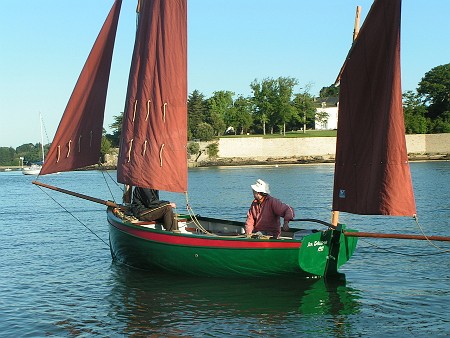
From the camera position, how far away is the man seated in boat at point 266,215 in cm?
1429

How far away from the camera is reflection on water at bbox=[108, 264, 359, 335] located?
472 inches

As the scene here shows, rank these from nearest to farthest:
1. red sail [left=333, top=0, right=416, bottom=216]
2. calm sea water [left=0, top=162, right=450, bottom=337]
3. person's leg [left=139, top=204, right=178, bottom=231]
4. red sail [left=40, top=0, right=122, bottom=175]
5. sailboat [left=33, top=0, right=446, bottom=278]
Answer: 1. calm sea water [left=0, top=162, right=450, bottom=337]
2. red sail [left=333, top=0, right=416, bottom=216]
3. sailboat [left=33, top=0, right=446, bottom=278]
4. person's leg [left=139, top=204, right=178, bottom=231]
5. red sail [left=40, top=0, right=122, bottom=175]

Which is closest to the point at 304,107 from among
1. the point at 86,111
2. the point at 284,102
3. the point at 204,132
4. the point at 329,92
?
the point at 284,102

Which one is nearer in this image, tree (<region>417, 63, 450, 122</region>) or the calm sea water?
the calm sea water

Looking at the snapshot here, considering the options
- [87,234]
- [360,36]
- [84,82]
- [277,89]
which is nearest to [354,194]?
[360,36]

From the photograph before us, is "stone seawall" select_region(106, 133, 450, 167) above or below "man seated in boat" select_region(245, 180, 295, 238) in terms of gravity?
above

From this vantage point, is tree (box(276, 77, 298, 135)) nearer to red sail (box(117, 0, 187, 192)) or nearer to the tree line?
the tree line

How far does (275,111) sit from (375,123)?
109222 millimetres

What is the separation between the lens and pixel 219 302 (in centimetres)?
1341

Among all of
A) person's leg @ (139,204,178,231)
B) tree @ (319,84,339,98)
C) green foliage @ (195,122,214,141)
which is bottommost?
person's leg @ (139,204,178,231)

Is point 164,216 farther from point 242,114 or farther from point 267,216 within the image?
point 242,114

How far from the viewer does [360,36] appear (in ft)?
43.5

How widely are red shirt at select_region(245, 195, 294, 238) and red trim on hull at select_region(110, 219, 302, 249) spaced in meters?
0.61

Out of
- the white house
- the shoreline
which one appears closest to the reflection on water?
the shoreline
